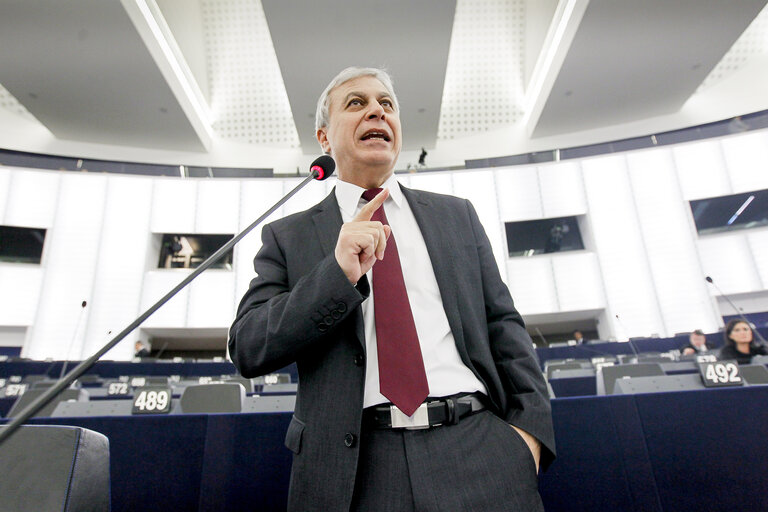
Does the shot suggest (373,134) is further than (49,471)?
Yes

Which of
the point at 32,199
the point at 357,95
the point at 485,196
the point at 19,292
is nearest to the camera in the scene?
the point at 357,95

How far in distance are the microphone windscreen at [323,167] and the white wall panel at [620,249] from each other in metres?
11.0

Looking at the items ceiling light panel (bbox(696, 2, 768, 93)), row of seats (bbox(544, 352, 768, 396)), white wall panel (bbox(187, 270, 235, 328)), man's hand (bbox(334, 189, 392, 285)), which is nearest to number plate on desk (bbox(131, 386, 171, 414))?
man's hand (bbox(334, 189, 392, 285))

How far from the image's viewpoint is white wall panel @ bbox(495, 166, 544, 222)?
11.7 meters

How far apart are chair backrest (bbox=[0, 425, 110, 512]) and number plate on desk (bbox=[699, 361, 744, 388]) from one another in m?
2.85

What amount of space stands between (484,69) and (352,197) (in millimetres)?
12769

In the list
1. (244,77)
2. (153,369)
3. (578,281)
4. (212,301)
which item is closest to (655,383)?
(153,369)

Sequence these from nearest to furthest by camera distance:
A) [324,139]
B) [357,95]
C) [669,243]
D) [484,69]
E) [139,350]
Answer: [357,95], [324,139], [139,350], [669,243], [484,69]

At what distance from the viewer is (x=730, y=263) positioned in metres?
10.3

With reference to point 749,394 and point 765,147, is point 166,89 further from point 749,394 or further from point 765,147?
point 765,147

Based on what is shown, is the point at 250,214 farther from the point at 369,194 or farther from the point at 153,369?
the point at 369,194

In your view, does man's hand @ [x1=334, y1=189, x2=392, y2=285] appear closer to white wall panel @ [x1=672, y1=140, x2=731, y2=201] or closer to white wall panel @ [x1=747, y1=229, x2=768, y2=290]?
white wall panel @ [x1=672, y1=140, x2=731, y2=201]

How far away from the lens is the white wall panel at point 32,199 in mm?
10594

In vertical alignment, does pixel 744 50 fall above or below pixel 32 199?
above
